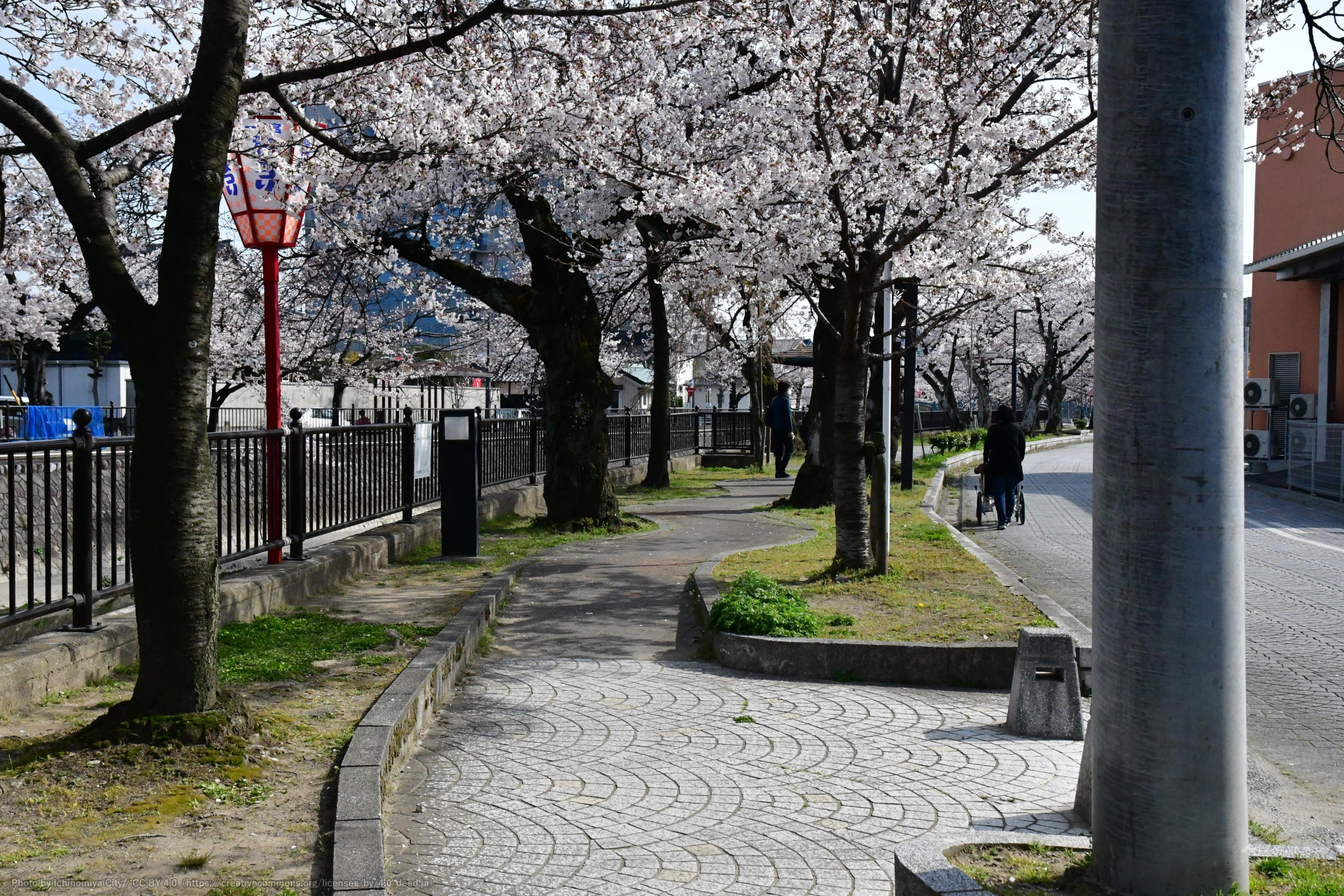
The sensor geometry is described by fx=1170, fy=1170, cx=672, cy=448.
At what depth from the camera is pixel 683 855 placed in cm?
424

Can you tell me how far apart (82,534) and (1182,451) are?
5.72 metres

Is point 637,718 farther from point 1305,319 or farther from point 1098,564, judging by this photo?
point 1305,319

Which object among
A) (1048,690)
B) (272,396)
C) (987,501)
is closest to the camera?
(1048,690)

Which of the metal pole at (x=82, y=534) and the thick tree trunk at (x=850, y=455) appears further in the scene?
the thick tree trunk at (x=850, y=455)

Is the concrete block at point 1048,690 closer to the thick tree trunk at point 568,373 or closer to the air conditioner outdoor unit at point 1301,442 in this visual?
the thick tree trunk at point 568,373

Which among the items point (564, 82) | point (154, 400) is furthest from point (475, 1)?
point (154, 400)

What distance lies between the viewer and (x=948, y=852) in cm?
341

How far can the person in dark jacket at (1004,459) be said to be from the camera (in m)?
17.1

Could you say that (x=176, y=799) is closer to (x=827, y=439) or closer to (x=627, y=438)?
(x=827, y=439)

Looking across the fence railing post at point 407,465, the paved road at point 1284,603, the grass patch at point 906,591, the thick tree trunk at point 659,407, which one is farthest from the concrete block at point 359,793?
the thick tree trunk at point 659,407

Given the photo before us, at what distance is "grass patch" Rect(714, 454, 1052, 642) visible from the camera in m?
8.16

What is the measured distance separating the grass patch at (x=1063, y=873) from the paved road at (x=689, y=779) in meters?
0.71

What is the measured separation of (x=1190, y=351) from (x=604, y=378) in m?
12.7

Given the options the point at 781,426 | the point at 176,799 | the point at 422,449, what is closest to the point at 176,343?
the point at 176,799
